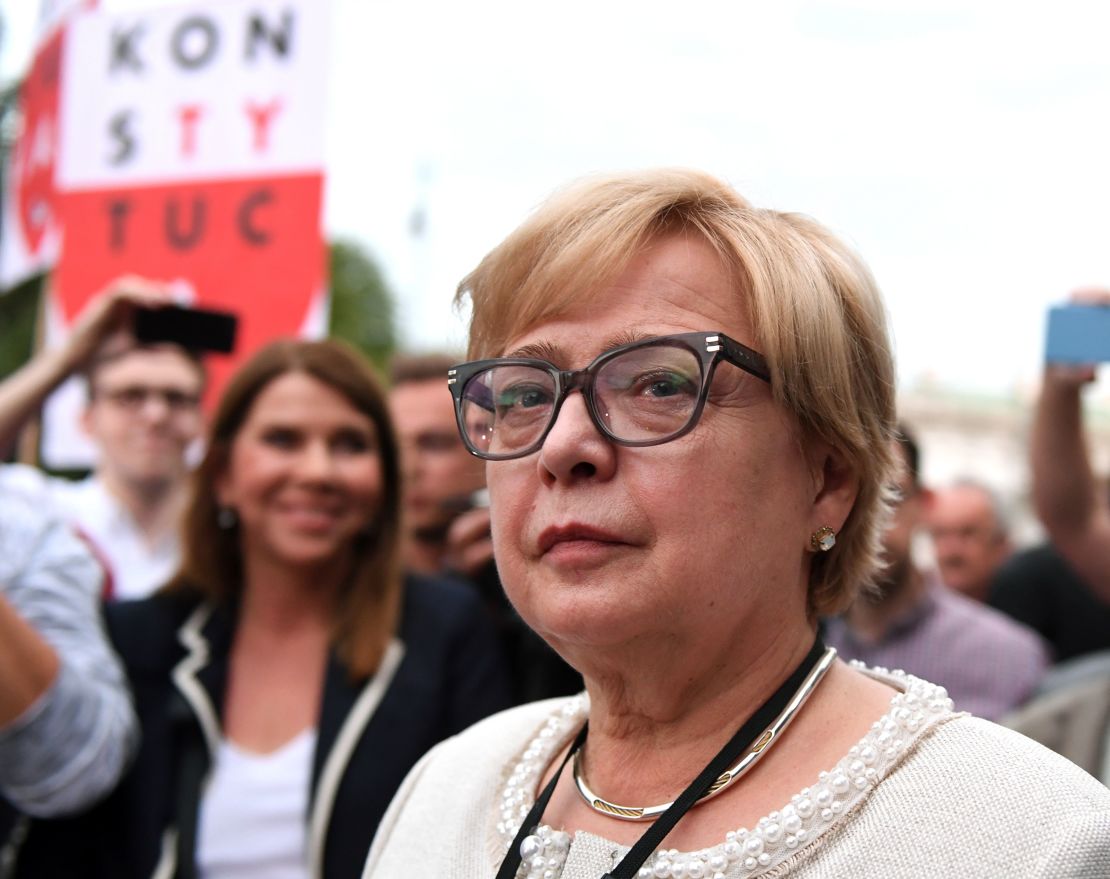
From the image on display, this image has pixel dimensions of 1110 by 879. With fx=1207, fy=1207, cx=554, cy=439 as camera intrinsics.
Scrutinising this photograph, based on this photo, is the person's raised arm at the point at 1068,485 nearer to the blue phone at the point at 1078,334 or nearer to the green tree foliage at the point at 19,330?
the blue phone at the point at 1078,334

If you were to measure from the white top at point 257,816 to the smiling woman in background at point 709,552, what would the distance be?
3.65 feet

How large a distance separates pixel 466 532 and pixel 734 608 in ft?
6.42

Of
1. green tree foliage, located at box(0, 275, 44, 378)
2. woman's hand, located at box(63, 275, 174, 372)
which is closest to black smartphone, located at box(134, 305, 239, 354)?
woman's hand, located at box(63, 275, 174, 372)

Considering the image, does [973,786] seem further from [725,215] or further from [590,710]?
[725,215]

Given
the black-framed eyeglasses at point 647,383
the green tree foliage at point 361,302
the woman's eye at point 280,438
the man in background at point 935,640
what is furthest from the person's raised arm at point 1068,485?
the green tree foliage at point 361,302

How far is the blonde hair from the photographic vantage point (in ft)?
4.78

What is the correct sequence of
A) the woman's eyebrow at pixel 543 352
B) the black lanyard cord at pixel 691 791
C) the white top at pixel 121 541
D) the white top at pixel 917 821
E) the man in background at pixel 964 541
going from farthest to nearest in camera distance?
1. the man in background at pixel 964 541
2. the white top at pixel 121 541
3. the woman's eyebrow at pixel 543 352
4. the black lanyard cord at pixel 691 791
5. the white top at pixel 917 821

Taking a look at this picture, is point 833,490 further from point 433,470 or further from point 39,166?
point 39,166

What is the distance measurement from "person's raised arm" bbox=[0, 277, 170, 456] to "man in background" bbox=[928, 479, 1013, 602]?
13.4ft

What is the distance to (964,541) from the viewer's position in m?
6.12

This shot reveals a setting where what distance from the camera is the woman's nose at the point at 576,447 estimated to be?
1.42 metres

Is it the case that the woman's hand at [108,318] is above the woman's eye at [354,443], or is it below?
above

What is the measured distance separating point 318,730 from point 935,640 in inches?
79.2

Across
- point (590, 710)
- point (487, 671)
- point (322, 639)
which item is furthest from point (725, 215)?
point (322, 639)
